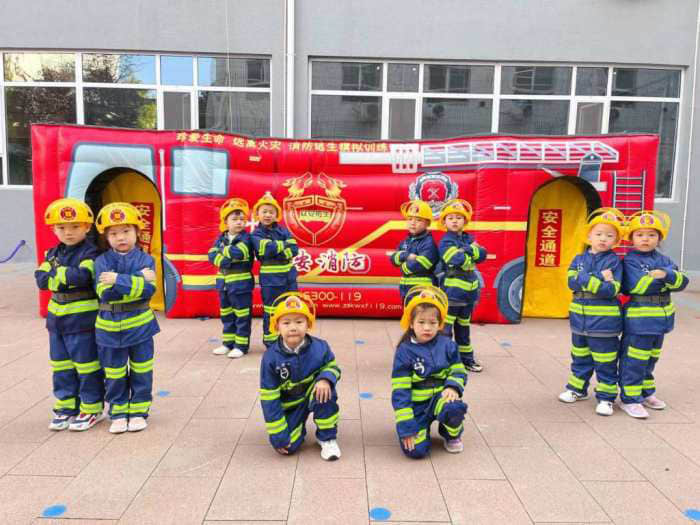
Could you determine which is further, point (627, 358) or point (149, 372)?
point (627, 358)

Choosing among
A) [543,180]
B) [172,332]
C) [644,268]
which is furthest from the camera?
[543,180]

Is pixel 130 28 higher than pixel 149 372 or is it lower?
higher

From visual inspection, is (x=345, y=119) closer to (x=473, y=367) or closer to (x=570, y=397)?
(x=473, y=367)

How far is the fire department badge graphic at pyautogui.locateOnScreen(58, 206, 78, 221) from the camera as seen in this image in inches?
136

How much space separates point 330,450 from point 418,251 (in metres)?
2.37

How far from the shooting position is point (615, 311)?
4.07m

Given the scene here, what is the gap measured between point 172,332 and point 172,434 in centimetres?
308

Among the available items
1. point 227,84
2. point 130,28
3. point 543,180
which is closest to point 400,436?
point 543,180

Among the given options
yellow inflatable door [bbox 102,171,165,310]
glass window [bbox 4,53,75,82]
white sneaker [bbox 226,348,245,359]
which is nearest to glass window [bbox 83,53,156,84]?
glass window [bbox 4,53,75,82]

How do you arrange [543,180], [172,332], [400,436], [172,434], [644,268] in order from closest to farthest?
1. [400,436]
2. [172,434]
3. [644,268]
4. [172,332]
5. [543,180]

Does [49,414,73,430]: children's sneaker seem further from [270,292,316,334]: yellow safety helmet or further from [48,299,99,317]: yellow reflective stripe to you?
[270,292,316,334]: yellow safety helmet

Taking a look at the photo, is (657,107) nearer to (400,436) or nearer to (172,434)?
(400,436)

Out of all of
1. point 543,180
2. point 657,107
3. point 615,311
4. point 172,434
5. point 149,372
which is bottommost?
point 172,434

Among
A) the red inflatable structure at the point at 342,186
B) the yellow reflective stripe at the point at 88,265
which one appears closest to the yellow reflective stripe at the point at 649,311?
the red inflatable structure at the point at 342,186
